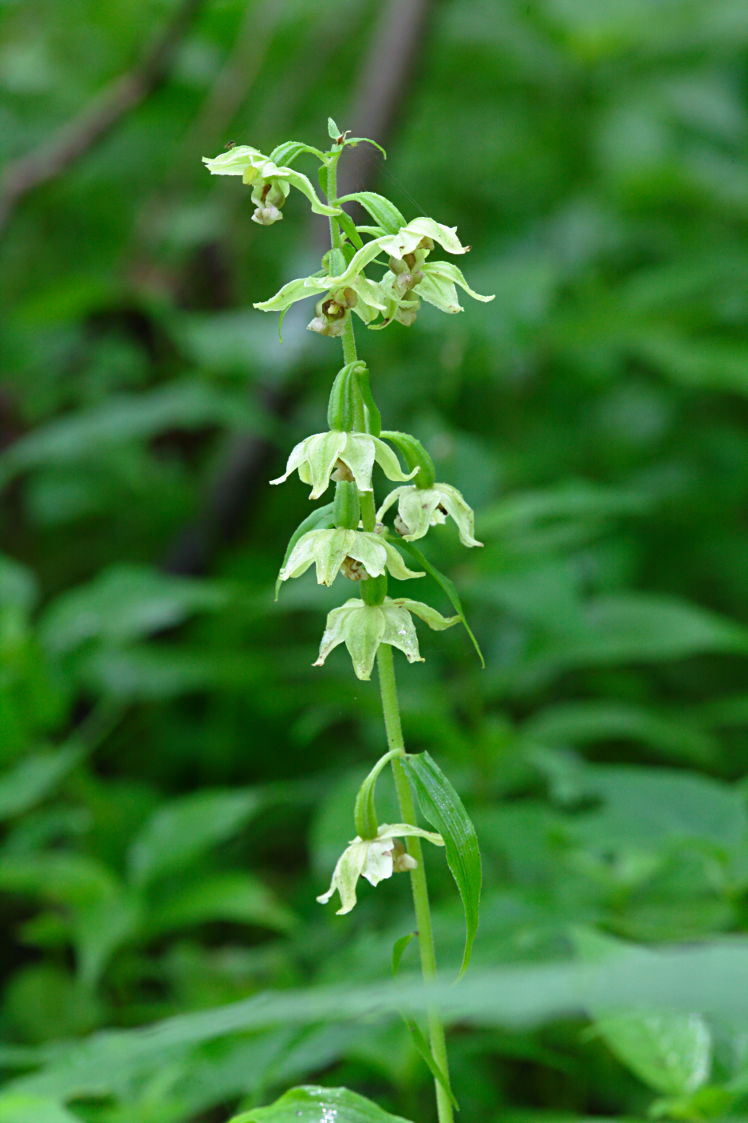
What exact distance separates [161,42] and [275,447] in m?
1.03

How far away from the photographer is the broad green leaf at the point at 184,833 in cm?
157

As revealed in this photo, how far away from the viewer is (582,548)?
2.31 m

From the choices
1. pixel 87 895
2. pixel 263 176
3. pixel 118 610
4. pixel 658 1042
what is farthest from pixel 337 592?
pixel 263 176

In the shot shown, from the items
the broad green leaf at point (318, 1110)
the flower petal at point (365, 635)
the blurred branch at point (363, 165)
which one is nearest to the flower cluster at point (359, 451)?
the flower petal at point (365, 635)

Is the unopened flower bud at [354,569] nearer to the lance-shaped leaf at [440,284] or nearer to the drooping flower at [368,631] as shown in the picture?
the drooping flower at [368,631]

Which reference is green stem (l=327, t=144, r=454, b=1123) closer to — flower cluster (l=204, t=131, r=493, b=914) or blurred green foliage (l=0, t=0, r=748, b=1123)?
flower cluster (l=204, t=131, r=493, b=914)

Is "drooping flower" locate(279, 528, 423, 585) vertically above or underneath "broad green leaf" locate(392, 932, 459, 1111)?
above

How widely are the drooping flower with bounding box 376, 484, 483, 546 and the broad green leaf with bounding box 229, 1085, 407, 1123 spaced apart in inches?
16.2

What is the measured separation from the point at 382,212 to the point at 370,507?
22cm

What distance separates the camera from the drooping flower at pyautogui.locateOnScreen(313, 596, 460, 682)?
767mm

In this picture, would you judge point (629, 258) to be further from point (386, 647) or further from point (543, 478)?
point (386, 647)

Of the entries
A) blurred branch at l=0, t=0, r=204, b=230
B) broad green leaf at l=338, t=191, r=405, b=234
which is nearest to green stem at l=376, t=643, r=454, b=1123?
broad green leaf at l=338, t=191, r=405, b=234

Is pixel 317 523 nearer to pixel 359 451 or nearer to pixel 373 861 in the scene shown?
pixel 359 451

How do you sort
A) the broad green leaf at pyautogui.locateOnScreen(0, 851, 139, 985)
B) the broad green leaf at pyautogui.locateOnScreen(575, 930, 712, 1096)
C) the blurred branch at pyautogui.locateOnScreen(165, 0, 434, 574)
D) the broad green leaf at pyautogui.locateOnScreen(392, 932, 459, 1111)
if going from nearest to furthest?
the broad green leaf at pyautogui.locateOnScreen(392, 932, 459, 1111), the broad green leaf at pyautogui.locateOnScreen(575, 930, 712, 1096), the broad green leaf at pyautogui.locateOnScreen(0, 851, 139, 985), the blurred branch at pyautogui.locateOnScreen(165, 0, 434, 574)
